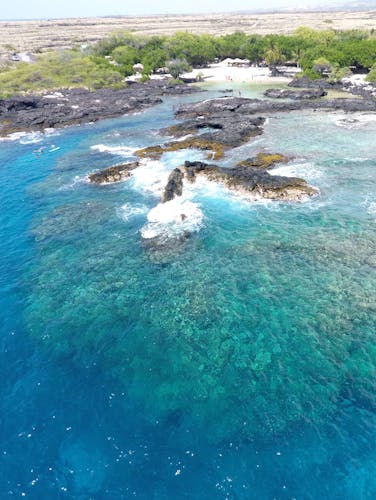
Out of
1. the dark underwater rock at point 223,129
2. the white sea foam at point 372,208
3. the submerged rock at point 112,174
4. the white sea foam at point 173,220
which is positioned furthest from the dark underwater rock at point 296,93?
the white sea foam at point 173,220

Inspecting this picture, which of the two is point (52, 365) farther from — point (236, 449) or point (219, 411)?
point (236, 449)

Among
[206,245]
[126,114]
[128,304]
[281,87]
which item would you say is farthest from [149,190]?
[281,87]

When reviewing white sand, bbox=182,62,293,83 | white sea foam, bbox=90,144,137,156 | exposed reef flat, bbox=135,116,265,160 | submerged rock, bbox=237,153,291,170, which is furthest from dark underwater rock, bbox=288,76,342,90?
white sea foam, bbox=90,144,137,156

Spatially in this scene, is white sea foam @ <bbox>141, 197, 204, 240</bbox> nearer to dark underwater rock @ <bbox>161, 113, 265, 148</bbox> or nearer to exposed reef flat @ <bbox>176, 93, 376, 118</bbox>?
dark underwater rock @ <bbox>161, 113, 265, 148</bbox>

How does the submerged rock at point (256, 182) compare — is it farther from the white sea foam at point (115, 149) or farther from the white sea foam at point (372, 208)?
the white sea foam at point (115, 149)

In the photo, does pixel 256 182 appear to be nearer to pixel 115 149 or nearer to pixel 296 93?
pixel 115 149

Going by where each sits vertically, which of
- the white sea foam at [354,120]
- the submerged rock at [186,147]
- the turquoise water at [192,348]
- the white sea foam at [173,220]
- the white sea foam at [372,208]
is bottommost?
the turquoise water at [192,348]
